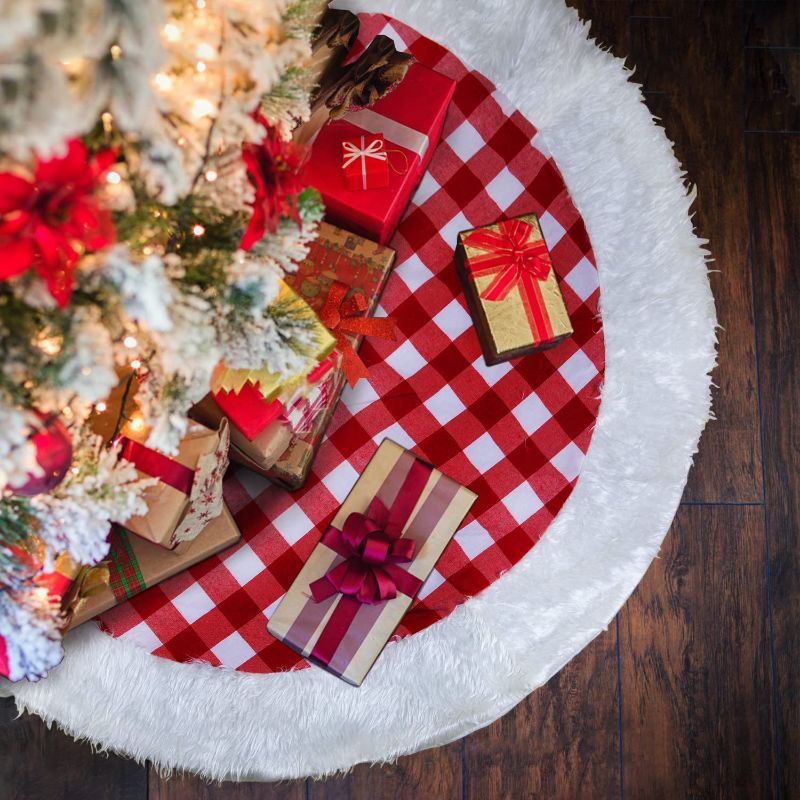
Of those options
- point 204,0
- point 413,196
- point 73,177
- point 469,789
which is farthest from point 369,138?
point 469,789

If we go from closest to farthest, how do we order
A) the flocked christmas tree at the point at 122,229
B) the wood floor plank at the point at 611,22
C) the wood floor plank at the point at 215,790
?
1. the flocked christmas tree at the point at 122,229
2. the wood floor plank at the point at 215,790
3. the wood floor plank at the point at 611,22

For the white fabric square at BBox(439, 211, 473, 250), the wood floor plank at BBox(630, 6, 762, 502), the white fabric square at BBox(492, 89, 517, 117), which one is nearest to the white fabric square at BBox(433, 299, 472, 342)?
the white fabric square at BBox(439, 211, 473, 250)

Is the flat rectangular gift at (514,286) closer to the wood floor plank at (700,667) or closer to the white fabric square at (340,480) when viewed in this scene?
the white fabric square at (340,480)

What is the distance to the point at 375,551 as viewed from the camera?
950 millimetres

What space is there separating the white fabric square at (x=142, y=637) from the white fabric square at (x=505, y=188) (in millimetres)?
891

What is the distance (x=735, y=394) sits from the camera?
4.83 ft

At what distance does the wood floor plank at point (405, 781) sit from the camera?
137cm

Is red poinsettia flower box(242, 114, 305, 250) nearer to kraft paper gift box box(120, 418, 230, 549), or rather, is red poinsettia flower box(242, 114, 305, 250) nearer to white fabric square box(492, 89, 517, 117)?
kraft paper gift box box(120, 418, 230, 549)

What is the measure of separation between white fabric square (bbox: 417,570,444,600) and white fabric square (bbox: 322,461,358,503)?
0.19 metres

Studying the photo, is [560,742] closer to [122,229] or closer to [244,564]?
[244,564]

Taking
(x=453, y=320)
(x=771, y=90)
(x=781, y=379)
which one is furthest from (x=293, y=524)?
(x=771, y=90)

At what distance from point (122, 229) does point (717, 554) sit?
54.0 inches

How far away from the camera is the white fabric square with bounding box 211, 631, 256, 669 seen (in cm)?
104

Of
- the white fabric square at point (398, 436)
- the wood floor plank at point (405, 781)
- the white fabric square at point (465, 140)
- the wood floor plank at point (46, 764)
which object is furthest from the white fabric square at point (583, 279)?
the wood floor plank at point (46, 764)
